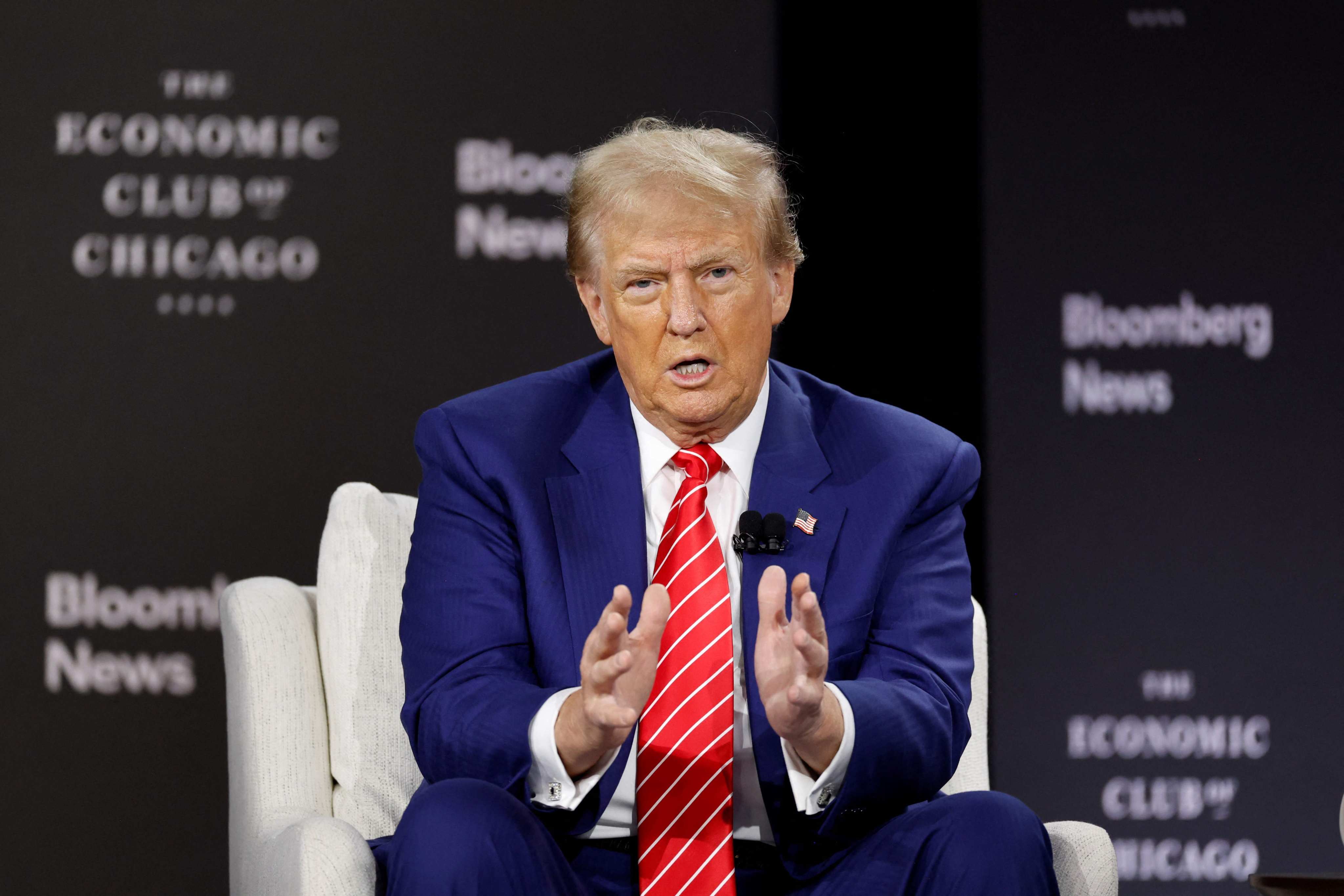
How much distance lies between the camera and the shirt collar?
2.08m

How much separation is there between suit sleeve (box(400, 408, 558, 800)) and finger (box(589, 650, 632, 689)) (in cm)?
19

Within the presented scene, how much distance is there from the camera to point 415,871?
1541 millimetres

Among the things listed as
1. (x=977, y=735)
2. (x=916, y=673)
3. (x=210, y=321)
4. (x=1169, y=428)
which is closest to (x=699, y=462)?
(x=916, y=673)

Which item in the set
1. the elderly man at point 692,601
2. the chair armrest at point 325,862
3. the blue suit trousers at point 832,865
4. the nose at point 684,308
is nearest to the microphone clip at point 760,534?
the elderly man at point 692,601

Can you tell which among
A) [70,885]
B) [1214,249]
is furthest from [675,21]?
[70,885]

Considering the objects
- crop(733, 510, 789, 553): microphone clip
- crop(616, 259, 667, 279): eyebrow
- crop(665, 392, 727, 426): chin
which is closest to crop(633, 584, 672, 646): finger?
crop(733, 510, 789, 553): microphone clip

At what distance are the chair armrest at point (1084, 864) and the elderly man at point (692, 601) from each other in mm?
170

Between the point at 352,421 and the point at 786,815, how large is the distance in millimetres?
1717

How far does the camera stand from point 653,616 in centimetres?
162

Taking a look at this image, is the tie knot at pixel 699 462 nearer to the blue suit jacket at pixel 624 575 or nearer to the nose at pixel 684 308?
the blue suit jacket at pixel 624 575

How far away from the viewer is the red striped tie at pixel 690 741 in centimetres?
182

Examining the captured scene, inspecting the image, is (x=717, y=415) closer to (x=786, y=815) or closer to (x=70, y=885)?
(x=786, y=815)

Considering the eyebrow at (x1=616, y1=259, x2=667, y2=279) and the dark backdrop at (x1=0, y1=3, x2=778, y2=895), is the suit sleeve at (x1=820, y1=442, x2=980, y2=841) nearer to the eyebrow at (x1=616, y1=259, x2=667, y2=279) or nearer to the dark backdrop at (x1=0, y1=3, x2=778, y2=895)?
the eyebrow at (x1=616, y1=259, x2=667, y2=279)

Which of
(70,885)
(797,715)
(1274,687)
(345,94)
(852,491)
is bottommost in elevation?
(70,885)
